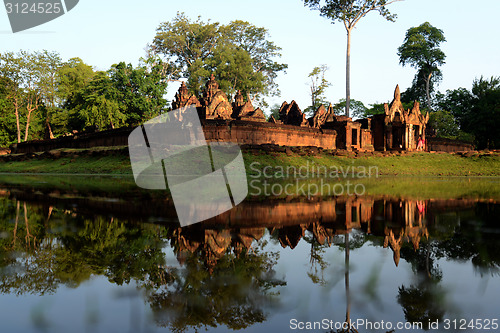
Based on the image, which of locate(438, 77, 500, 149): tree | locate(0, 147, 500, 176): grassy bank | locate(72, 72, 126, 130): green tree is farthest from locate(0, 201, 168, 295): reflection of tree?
locate(438, 77, 500, 149): tree

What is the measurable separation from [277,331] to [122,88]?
135ft

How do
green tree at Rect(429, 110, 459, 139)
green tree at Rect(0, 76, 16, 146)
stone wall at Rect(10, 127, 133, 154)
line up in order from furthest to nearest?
green tree at Rect(0, 76, 16, 146)
green tree at Rect(429, 110, 459, 139)
stone wall at Rect(10, 127, 133, 154)

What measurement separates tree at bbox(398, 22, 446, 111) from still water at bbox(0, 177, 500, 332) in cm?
6411

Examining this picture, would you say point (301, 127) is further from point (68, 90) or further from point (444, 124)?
point (68, 90)

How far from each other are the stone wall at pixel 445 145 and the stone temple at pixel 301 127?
117 inches

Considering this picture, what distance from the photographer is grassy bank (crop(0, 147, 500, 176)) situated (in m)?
24.9

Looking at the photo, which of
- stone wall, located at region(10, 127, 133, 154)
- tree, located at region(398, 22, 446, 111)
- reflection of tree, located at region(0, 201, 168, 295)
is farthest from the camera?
tree, located at region(398, 22, 446, 111)

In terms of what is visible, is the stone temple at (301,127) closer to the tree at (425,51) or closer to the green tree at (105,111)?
the green tree at (105,111)

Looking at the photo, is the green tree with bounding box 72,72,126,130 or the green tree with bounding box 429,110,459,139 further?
the green tree with bounding box 429,110,459,139

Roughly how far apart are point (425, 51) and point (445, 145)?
94.2 feet

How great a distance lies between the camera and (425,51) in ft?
206

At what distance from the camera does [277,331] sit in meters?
2.65

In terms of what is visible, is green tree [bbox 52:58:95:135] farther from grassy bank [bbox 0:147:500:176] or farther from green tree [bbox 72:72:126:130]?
grassy bank [bbox 0:147:500:176]

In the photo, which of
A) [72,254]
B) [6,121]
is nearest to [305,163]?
[72,254]
